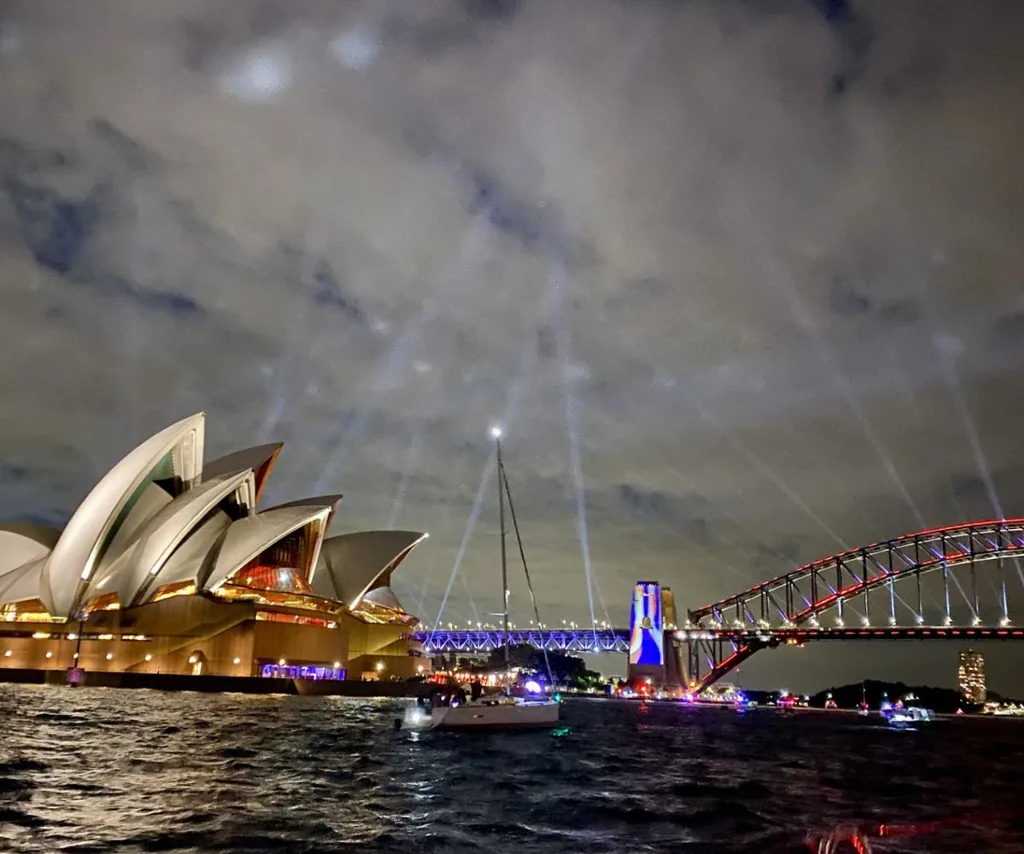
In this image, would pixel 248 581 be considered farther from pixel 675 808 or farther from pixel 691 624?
pixel 691 624

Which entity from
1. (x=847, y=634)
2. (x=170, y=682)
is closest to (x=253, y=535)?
(x=170, y=682)

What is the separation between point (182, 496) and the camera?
7475 centimetres

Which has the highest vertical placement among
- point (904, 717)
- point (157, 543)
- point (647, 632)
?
point (157, 543)

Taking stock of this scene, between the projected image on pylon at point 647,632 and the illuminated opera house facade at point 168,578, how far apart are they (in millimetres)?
50748

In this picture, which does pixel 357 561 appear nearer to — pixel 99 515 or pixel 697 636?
pixel 99 515

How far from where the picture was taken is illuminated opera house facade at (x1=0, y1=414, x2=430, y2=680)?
7269 cm

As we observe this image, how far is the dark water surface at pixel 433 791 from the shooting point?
53.9 ft

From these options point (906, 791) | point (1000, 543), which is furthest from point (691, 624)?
point (906, 791)

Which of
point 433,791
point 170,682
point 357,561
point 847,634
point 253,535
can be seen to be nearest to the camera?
point 433,791

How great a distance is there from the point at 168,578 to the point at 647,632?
2643 inches

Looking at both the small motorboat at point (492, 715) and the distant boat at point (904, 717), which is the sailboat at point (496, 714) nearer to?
the small motorboat at point (492, 715)

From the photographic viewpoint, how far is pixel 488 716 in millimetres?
43469

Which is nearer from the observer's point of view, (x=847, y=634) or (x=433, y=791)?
(x=433, y=791)

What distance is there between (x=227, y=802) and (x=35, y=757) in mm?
9245
